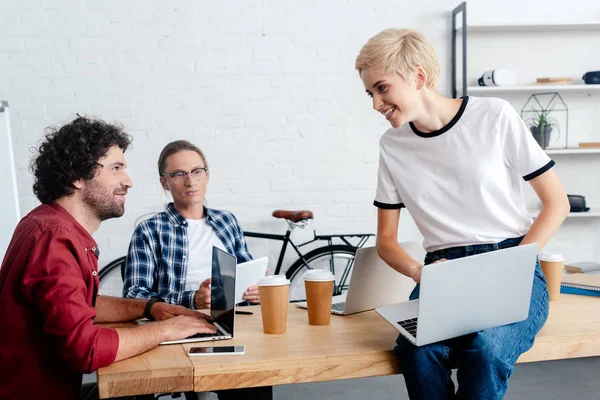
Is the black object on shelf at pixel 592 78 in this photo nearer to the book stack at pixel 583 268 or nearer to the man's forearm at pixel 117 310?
the book stack at pixel 583 268

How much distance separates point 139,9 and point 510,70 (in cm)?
214

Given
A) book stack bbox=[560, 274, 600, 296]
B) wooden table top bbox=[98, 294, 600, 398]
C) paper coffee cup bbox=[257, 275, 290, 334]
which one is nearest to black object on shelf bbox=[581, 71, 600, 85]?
book stack bbox=[560, 274, 600, 296]

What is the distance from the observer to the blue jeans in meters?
1.31

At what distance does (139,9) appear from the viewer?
12.4 feet

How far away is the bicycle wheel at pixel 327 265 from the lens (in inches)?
153

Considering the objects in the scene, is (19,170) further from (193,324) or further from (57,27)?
(193,324)

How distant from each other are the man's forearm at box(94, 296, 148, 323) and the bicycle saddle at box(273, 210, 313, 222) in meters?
2.10

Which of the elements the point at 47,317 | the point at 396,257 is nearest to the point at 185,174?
the point at 396,257

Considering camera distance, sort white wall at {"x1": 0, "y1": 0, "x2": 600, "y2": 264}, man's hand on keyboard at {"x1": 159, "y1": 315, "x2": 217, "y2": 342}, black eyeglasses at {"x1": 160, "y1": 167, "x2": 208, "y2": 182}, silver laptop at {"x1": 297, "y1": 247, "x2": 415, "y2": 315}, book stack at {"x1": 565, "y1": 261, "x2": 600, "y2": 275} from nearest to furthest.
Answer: man's hand on keyboard at {"x1": 159, "y1": 315, "x2": 217, "y2": 342}
silver laptop at {"x1": 297, "y1": 247, "x2": 415, "y2": 315}
black eyeglasses at {"x1": 160, "y1": 167, "x2": 208, "y2": 182}
book stack at {"x1": 565, "y1": 261, "x2": 600, "y2": 275}
white wall at {"x1": 0, "y1": 0, "x2": 600, "y2": 264}

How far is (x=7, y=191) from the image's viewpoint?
310 cm

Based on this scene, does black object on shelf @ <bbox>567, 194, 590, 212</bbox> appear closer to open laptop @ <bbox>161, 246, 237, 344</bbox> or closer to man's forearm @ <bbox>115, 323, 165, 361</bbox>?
open laptop @ <bbox>161, 246, 237, 344</bbox>

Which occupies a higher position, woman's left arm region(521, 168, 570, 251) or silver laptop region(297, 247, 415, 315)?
woman's left arm region(521, 168, 570, 251)

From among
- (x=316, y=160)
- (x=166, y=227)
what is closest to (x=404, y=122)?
(x=166, y=227)

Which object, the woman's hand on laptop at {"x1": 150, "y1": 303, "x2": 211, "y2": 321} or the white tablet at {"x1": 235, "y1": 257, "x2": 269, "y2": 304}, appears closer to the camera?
the woman's hand on laptop at {"x1": 150, "y1": 303, "x2": 211, "y2": 321}
